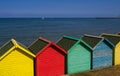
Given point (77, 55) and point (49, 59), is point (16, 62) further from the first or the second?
point (77, 55)

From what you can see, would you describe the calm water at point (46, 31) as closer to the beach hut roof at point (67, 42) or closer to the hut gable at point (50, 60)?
the beach hut roof at point (67, 42)

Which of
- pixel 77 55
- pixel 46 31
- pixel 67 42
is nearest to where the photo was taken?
pixel 77 55

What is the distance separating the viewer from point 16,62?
1338 cm

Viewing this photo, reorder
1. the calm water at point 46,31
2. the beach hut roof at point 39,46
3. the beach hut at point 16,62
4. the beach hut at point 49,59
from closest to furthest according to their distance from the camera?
the beach hut at point 16,62, the beach hut at point 49,59, the beach hut roof at point 39,46, the calm water at point 46,31

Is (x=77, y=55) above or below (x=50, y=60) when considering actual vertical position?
above

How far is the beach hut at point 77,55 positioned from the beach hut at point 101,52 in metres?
0.52

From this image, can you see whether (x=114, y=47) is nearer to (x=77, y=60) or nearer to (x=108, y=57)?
(x=108, y=57)

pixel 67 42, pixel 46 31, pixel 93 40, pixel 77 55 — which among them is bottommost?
pixel 77 55

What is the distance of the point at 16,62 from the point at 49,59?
214 cm

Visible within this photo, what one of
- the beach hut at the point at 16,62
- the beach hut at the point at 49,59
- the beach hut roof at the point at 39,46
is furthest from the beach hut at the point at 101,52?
the beach hut at the point at 16,62

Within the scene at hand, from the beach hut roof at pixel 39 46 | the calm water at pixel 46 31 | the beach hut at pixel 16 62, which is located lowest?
the beach hut at pixel 16 62

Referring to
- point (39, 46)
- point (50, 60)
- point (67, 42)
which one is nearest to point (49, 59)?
point (50, 60)

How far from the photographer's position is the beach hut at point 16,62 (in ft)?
43.1

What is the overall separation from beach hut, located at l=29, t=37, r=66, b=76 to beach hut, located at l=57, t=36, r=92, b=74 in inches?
20.8
